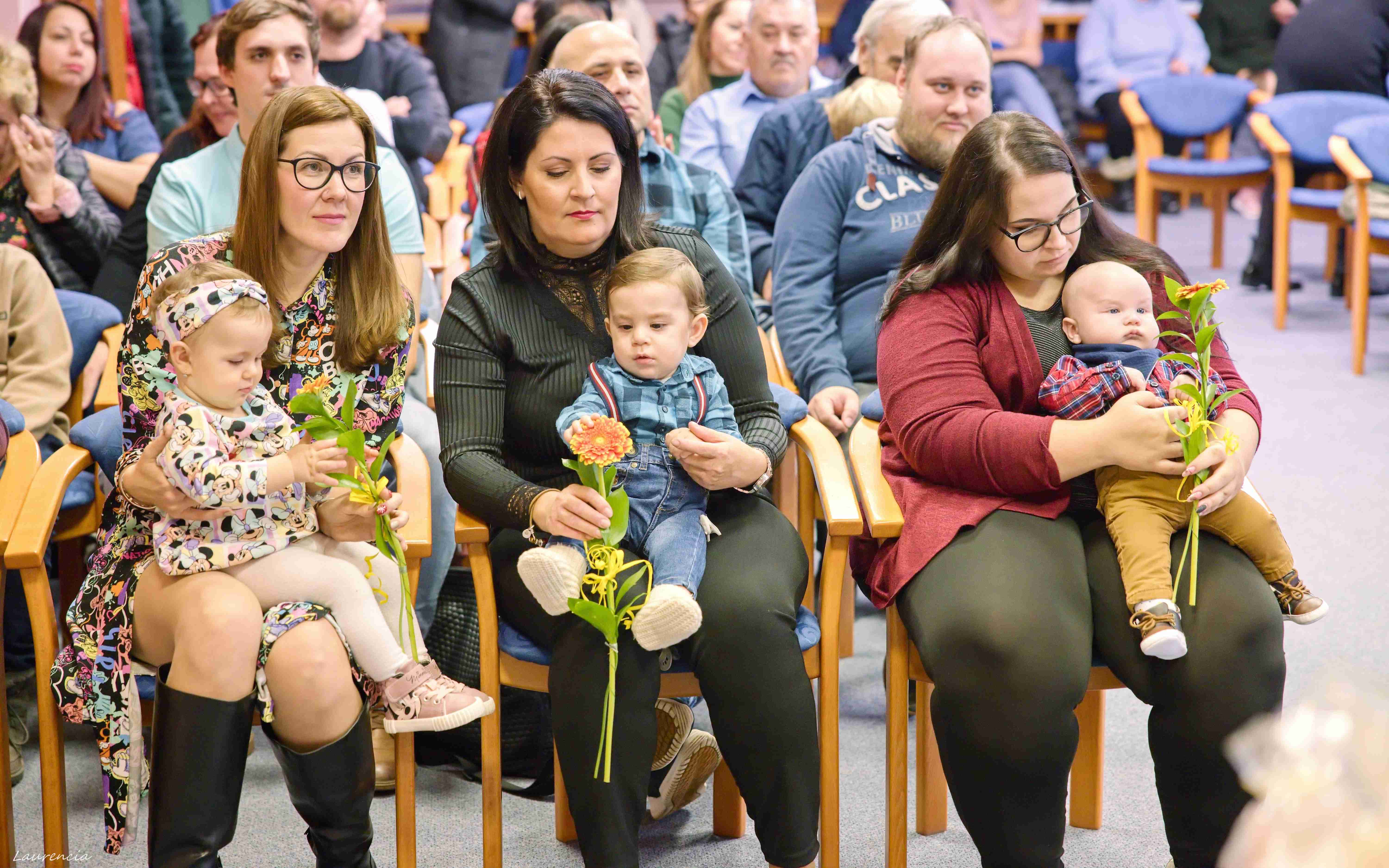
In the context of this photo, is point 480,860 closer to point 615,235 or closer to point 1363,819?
point 615,235

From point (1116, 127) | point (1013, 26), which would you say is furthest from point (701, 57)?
point (1116, 127)

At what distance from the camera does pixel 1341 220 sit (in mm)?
5387

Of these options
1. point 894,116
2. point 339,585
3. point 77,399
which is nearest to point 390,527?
point 339,585

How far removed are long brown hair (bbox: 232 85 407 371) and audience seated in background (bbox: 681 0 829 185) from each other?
1984 millimetres

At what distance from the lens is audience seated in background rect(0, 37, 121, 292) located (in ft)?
10.3

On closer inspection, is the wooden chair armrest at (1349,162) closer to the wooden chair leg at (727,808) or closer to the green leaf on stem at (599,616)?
the wooden chair leg at (727,808)

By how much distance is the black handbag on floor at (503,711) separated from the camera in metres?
2.49

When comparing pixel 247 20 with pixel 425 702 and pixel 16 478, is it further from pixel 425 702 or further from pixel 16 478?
pixel 425 702

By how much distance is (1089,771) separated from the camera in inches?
91.4

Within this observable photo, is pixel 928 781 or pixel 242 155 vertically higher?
pixel 242 155

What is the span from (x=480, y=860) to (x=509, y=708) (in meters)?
0.32

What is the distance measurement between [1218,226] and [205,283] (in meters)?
5.49

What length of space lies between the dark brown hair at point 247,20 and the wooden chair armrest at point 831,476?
1.45 m

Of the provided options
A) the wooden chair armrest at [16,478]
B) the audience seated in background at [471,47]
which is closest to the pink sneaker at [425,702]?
the wooden chair armrest at [16,478]
